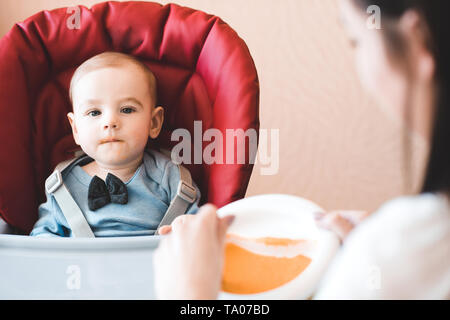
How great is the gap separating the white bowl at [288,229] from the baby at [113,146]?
22 cm

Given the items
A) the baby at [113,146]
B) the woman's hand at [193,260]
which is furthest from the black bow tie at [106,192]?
the woman's hand at [193,260]

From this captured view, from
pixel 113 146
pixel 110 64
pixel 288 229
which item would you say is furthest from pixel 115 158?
pixel 288 229

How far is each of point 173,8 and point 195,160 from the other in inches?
10.2

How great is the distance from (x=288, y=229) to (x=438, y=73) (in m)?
0.28

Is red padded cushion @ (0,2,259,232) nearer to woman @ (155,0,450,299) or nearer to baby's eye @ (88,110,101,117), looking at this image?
baby's eye @ (88,110,101,117)

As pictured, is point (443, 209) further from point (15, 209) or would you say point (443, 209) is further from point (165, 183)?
point (15, 209)

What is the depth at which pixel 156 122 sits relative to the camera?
78 cm

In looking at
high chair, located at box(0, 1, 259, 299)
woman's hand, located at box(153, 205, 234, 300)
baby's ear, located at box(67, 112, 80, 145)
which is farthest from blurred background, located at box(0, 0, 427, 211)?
woman's hand, located at box(153, 205, 234, 300)

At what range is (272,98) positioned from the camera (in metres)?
1.16

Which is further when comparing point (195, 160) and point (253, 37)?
point (253, 37)

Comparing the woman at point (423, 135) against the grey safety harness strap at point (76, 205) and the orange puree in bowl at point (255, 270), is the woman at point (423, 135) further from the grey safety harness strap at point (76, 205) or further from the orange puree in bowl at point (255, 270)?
the grey safety harness strap at point (76, 205)

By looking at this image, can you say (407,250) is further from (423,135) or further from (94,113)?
(94,113)

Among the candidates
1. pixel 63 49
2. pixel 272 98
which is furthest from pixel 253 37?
pixel 63 49

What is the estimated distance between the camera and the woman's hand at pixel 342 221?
436mm
